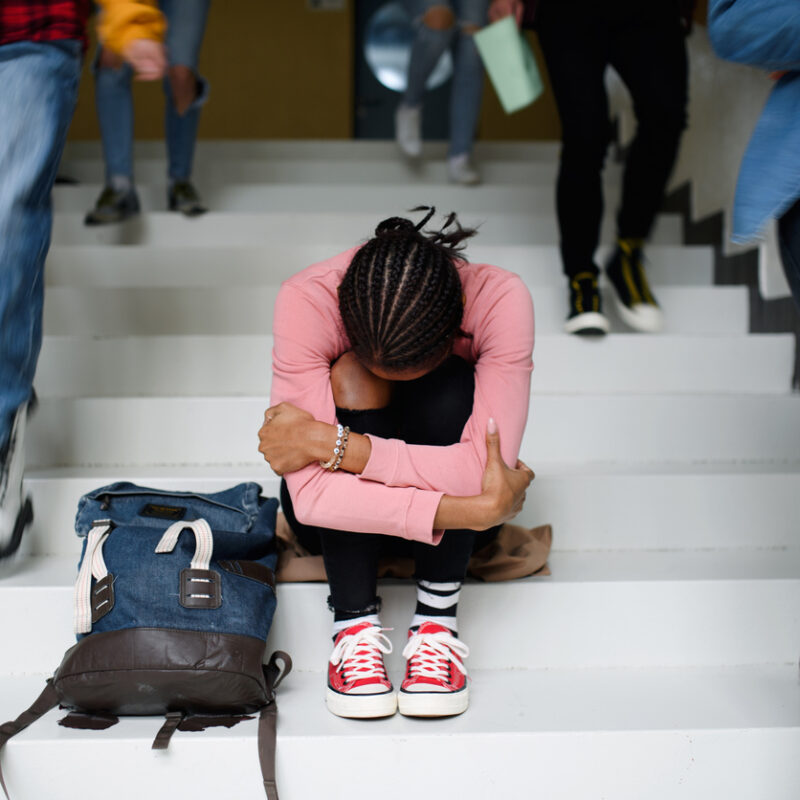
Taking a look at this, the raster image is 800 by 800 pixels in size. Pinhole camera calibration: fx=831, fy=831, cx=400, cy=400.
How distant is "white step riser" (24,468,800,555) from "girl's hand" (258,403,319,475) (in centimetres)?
43

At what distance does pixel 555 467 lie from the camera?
5.21ft

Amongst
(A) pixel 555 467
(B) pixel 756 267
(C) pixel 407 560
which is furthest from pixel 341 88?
(C) pixel 407 560

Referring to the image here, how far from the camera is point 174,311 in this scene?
1.89m

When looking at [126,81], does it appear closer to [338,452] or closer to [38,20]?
[38,20]

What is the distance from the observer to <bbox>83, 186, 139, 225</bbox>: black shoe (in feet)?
6.86

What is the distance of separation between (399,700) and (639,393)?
922 mm

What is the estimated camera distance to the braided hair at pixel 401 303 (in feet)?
3.14

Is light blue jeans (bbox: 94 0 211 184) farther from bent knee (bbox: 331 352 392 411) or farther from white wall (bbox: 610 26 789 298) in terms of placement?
white wall (bbox: 610 26 789 298)

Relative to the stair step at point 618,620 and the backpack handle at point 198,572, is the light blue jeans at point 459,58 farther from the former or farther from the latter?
the backpack handle at point 198,572

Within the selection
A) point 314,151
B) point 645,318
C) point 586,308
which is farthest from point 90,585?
point 314,151

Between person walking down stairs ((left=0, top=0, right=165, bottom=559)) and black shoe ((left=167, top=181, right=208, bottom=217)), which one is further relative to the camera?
black shoe ((left=167, top=181, right=208, bottom=217))

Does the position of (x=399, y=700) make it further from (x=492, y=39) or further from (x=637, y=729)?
(x=492, y=39)

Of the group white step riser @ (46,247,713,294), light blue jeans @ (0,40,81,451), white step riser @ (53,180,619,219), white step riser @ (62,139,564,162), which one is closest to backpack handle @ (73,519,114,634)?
light blue jeans @ (0,40,81,451)

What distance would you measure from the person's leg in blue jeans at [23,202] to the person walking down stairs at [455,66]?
1335mm
